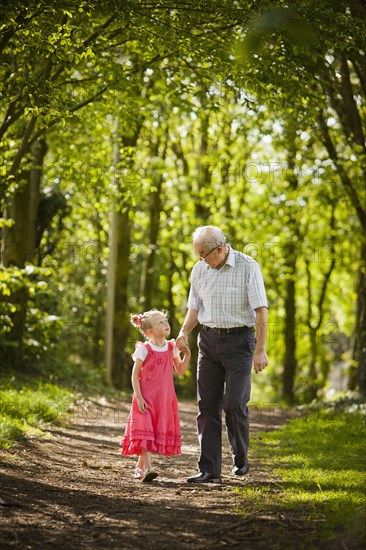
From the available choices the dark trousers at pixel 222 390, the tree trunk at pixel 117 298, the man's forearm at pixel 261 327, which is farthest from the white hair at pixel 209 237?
the tree trunk at pixel 117 298

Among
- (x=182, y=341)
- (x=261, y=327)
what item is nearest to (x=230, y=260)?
(x=261, y=327)

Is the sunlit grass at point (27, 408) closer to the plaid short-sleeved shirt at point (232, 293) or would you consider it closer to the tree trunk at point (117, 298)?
the plaid short-sleeved shirt at point (232, 293)

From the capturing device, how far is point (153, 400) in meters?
7.45

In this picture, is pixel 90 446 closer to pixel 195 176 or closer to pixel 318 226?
pixel 195 176

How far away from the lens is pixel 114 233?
1998 centimetres

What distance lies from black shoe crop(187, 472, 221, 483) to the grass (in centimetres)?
41

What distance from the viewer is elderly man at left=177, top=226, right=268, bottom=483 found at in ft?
23.6

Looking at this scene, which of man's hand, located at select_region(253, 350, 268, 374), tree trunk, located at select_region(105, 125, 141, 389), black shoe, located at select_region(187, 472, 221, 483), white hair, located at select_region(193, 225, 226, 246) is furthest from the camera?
tree trunk, located at select_region(105, 125, 141, 389)

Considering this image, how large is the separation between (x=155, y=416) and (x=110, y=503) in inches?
54.6

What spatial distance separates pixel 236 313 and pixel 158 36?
151 inches

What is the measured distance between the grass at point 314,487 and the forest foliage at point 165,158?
12.6ft

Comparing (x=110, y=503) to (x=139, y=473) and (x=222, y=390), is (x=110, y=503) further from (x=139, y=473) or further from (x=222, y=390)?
(x=222, y=390)

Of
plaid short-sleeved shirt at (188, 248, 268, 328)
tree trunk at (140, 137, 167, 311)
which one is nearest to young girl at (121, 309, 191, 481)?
plaid short-sleeved shirt at (188, 248, 268, 328)

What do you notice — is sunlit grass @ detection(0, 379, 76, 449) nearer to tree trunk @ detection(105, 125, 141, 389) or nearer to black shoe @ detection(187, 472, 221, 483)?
black shoe @ detection(187, 472, 221, 483)
